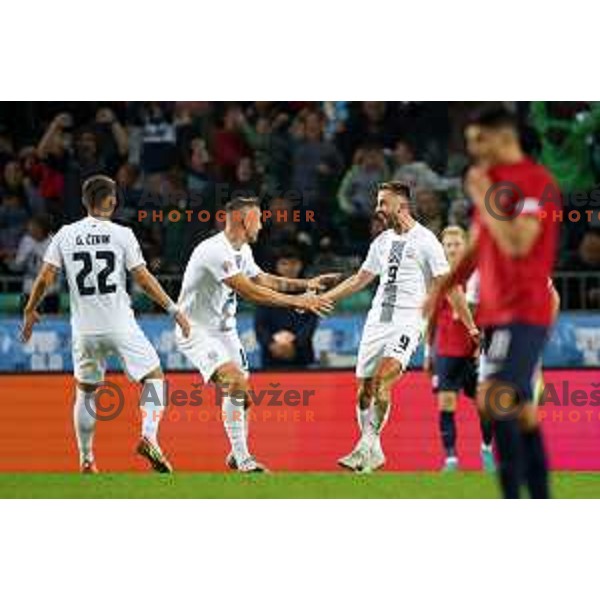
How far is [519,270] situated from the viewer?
8102 mm

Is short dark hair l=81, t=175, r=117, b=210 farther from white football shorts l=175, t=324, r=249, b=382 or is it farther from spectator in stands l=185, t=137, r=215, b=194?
white football shorts l=175, t=324, r=249, b=382

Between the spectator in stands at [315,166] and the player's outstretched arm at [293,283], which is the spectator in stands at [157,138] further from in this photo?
the player's outstretched arm at [293,283]

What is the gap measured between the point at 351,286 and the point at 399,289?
38cm

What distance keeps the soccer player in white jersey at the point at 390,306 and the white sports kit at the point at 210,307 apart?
2.22 ft

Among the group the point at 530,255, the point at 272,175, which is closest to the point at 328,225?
the point at 272,175

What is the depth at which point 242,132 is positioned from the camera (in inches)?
528

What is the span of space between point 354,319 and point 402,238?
35.4 inches

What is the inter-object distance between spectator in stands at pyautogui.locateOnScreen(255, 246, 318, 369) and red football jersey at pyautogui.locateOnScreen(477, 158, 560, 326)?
4.83 meters

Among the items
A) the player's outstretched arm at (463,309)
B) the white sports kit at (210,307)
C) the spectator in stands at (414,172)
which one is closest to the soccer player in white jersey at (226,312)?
the white sports kit at (210,307)

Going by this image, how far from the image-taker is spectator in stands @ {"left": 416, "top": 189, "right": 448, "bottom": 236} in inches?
500

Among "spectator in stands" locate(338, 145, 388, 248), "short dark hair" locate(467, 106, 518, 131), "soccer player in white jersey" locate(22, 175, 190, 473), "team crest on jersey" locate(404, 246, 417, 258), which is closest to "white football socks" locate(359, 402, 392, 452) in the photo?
"team crest on jersey" locate(404, 246, 417, 258)

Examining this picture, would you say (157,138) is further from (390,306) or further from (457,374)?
(457,374)

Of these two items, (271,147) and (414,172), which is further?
(271,147)

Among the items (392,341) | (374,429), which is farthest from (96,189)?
(374,429)
